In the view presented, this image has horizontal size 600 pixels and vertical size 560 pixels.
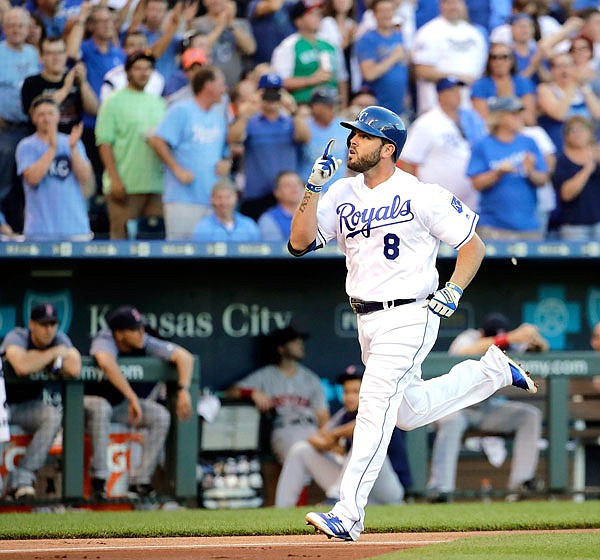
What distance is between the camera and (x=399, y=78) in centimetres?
1062

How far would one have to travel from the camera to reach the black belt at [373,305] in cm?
561

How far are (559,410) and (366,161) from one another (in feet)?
12.9

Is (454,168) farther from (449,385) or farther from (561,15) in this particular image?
(449,385)

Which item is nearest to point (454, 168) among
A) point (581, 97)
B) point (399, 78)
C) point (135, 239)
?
point (399, 78)

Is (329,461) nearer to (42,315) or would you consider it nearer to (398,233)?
(42,315)

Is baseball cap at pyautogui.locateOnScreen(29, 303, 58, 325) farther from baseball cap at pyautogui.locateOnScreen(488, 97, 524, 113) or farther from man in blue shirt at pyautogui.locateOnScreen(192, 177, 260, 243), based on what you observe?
baseball cap at pyautogui.locateOnScreen(488, 97, 524, 113)

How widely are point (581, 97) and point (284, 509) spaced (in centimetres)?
491

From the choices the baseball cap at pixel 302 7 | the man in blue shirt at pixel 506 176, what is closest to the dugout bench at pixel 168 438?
the man in blue shirt at pixel 506 176

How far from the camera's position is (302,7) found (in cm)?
1050

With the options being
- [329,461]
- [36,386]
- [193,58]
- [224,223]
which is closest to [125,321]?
[36,386]

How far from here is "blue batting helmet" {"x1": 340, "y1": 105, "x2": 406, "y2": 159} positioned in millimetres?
5648

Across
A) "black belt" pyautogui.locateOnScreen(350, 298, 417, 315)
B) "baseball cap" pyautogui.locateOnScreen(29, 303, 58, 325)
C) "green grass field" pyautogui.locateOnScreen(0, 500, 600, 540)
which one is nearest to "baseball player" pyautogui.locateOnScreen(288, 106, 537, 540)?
"black belt" pyautogui.locateOnScreen(350, 298, 417, 315)

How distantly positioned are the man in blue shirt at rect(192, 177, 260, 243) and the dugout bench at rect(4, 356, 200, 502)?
96 cm

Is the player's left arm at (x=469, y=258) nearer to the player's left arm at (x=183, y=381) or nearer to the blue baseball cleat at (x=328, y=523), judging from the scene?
the blue baseball cleat at (x=328, y=523)
